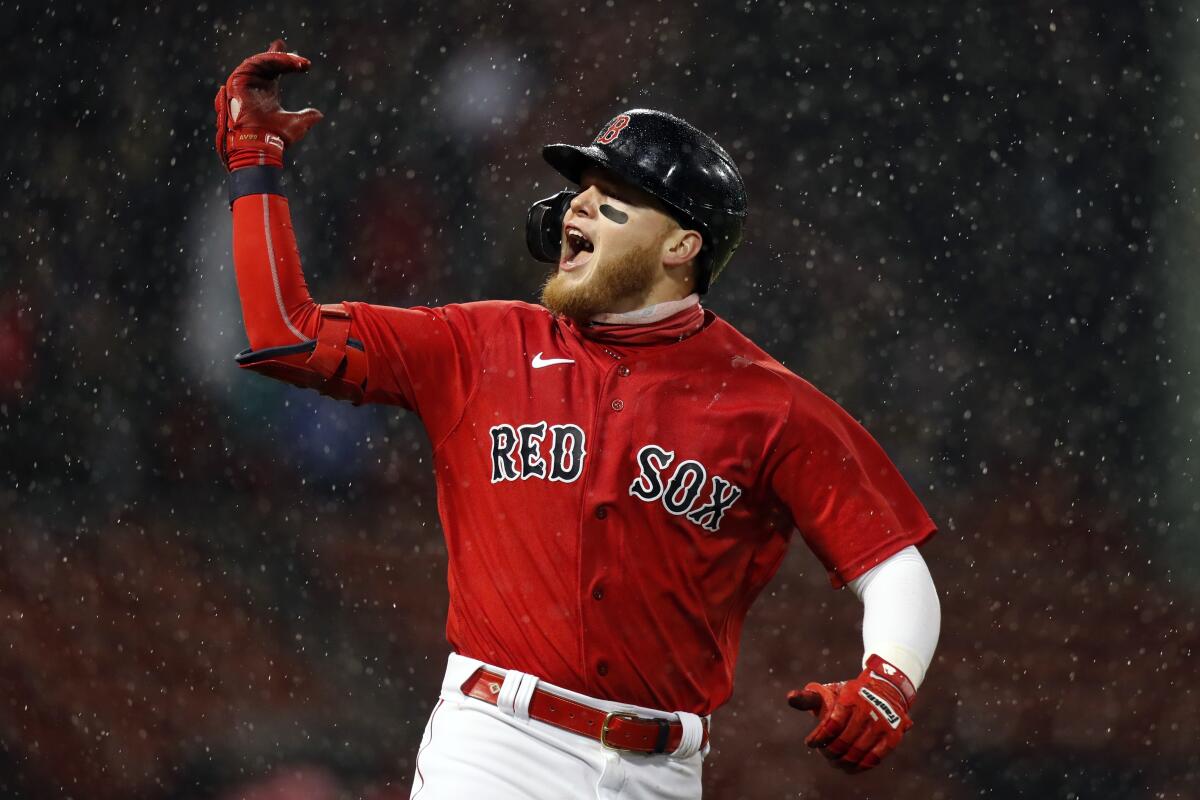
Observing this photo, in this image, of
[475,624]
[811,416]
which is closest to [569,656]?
[475,624]

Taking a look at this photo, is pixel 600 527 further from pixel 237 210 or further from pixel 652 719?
pixel 237 210

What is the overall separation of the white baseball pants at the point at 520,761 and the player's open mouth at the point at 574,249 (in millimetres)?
902

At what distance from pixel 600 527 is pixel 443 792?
0.62 metres

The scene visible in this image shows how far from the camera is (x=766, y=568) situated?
3176 millimetres

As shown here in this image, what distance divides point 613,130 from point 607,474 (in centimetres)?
80

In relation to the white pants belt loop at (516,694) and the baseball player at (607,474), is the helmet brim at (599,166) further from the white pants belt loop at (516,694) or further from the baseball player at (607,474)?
the white pants belt loop at (516,694)

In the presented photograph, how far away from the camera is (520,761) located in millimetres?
2859

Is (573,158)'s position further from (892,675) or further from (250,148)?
(892,675)

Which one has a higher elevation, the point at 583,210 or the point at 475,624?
the point at 583,210

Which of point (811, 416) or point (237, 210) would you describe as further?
point (811, 416)

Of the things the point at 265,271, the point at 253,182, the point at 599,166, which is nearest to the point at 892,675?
the point at 599,166

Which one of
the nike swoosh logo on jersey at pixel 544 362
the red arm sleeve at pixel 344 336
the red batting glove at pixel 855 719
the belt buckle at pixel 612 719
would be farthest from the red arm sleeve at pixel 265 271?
the red batting glove at pixel 855 719

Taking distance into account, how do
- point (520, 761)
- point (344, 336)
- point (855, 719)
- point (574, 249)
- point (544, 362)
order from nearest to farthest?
point (855, 719) < point (520, 761) < point (344, 336) < point (544, 362) < point (574, 249)

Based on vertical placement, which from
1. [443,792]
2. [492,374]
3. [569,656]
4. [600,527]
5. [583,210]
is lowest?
[443,792]
